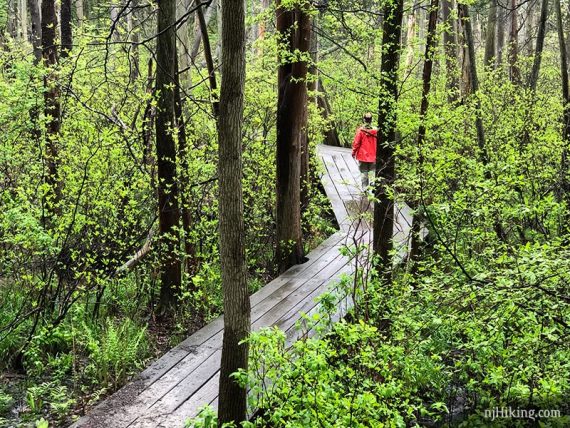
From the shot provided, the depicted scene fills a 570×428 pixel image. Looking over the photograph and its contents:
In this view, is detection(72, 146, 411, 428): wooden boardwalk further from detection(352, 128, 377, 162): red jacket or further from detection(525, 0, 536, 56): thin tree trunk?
detection(525, 0, 536, 56): thin tree trunk

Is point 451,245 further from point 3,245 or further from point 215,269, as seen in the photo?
point 3,245

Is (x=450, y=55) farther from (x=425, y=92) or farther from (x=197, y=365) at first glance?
(x=197, y=365)

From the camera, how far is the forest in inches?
169

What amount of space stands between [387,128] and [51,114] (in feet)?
17.4

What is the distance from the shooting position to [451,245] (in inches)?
277

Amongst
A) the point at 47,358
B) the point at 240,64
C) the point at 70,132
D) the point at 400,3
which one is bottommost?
the point at 47,358

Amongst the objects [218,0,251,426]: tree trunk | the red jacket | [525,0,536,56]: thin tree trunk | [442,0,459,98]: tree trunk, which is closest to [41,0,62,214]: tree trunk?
[218,0,251,426]: tree trunk

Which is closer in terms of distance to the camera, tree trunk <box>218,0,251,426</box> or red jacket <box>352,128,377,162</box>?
tree trunk <box>218,0,251,426</box>

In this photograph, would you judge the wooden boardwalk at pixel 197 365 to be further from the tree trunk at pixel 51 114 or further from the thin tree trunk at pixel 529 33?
the thin tree trunk at pixel 529 33

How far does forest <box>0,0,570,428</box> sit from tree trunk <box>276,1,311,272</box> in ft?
0.12

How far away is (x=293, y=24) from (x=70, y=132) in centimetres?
374

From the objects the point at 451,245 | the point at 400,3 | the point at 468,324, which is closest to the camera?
the point at 468,324

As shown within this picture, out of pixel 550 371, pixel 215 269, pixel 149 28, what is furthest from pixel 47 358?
pixel 149 28

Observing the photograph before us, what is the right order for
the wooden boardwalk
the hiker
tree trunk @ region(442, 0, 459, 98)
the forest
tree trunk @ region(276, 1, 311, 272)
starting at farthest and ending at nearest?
the hiker, tree trunk @ region(276, 1, 311, 272), tree trunk @ region(442, 0, 459, 98), the wooden boardwalk, the forest
